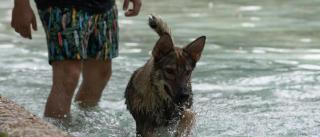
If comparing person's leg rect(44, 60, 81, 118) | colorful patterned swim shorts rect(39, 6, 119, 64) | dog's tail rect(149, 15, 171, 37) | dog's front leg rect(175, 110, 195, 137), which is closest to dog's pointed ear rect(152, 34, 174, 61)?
dog's tail rect(149, 15, 171, 37)

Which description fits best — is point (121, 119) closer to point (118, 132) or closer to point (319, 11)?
point (118, 132)

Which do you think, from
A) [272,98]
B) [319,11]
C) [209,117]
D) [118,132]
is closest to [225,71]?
[272,98]

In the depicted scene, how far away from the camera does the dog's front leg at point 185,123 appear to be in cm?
703

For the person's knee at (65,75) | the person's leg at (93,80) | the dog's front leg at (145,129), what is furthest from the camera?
the person's leg at (93,80)

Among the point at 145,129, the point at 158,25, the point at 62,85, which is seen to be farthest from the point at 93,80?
the point at 158,25

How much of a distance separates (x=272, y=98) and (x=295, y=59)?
231 centimetres

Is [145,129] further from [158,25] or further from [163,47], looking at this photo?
[158,25]

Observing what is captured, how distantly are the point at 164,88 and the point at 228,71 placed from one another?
12.8 feet

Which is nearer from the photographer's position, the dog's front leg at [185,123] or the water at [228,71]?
the dog's front leg at [185,123]

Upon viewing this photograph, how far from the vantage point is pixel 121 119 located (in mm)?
8211

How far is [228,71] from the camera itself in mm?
10562

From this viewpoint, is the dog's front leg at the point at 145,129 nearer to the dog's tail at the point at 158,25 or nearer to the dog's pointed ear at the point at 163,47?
the dog's pointed ear at the point at 163,47

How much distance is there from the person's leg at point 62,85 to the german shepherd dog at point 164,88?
0.53m

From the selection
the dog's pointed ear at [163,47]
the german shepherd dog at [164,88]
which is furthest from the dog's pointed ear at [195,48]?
the dog's pointed ear at [163,47]
